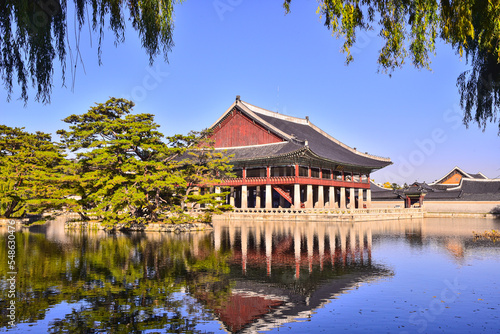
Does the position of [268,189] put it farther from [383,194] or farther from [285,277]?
[285,277]

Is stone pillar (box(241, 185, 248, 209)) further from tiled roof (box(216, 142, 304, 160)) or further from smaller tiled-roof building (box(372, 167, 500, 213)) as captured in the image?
smaller tiled-roof building (box(372, 167, 500, 213))

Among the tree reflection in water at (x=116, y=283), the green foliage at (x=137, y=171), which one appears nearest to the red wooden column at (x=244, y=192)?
the green foliage at (x=137, y=171)

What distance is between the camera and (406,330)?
24.1 feet

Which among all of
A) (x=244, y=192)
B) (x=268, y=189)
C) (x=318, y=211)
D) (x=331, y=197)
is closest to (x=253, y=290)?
(x=318, y=211)

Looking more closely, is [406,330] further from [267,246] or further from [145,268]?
[267,246]

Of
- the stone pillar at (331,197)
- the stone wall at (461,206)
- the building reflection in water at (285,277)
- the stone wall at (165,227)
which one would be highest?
the stone pillar at (331,197)

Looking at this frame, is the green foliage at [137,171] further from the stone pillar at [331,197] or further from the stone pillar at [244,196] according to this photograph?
the stone pillar at [331,197]

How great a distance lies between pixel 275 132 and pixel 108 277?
3874cm

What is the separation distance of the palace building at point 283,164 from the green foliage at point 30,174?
1732 centimetres

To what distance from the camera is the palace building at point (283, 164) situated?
150 ft

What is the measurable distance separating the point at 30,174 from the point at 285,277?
29518mm

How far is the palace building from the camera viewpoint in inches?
1805

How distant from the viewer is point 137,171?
27875 mm

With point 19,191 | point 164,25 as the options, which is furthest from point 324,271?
point 19,191
